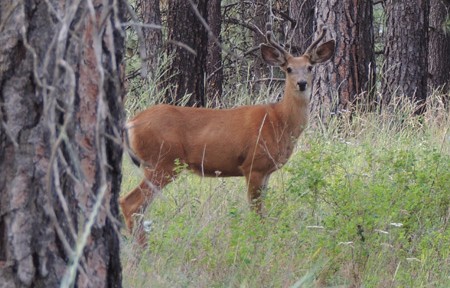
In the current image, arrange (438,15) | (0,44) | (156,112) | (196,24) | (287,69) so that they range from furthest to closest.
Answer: (438,15) < (196,24) < (287,69) < (156,112) < (0,44)

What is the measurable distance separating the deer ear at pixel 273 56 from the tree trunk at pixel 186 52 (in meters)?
3.31

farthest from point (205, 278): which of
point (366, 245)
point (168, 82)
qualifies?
point (168, 82)

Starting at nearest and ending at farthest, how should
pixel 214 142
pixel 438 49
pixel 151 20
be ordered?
1. pixel 214 142
2. pixel 151 20
3. pixel 438 49

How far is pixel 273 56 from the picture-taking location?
9.04 meters

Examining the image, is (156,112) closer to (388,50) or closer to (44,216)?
(44,216)

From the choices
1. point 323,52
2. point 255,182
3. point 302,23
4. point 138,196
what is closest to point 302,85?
point 323,52

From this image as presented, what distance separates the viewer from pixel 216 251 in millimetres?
5621

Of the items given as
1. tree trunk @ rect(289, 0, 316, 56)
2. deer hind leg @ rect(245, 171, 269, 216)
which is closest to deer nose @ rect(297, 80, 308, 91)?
deer hind leg @ rect(245, 171, 269, 216)

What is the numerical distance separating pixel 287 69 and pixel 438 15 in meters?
10.5

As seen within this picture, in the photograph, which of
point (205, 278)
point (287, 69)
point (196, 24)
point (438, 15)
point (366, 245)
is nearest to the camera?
point (205, 278)

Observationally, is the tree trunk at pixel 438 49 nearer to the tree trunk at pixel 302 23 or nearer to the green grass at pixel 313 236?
the tree trunk at pixel 302 23

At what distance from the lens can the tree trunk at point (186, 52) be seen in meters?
12.3

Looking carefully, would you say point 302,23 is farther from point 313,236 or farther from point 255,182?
point 313,236

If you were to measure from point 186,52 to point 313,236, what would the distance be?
6781 mm
